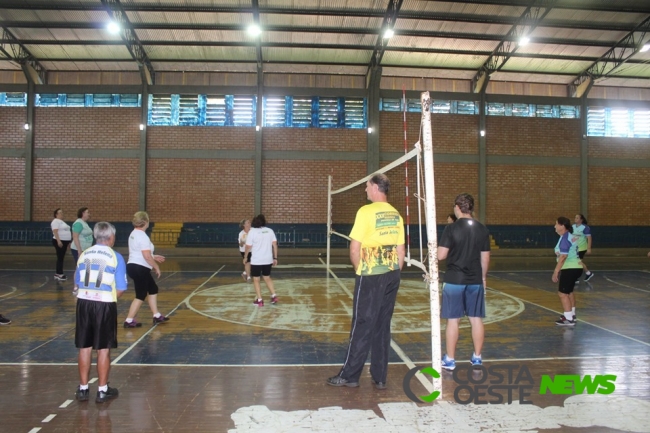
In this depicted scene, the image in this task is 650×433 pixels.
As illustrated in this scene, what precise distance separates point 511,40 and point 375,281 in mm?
18959

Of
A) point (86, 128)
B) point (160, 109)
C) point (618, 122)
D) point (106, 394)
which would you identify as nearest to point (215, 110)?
point (160, 109)

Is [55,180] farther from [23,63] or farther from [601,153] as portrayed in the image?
[601,153]

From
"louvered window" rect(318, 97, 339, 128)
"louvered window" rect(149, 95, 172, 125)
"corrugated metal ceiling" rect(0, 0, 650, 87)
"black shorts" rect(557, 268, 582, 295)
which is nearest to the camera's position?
"black shorts" rect(557, 268, 582, 295)

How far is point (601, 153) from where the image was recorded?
77.3 ft

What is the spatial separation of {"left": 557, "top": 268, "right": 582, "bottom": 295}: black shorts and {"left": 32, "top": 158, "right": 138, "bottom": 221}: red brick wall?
777 inches

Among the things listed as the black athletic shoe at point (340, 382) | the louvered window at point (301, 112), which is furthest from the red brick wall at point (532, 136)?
the black athletic shoe at point (340, 382)

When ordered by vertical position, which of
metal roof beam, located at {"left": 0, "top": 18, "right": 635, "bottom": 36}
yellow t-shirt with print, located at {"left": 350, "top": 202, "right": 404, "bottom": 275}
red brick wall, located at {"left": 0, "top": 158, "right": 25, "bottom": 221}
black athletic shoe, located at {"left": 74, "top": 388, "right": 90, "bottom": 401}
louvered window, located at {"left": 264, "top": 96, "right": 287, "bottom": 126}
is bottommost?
black athletic shoe, located at {"left": 74, "top": 388, "right": 90, "bottom": 401}

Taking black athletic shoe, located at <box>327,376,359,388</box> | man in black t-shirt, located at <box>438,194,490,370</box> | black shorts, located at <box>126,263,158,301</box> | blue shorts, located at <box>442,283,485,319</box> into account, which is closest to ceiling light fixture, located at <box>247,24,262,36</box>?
black shorts, located at <box>126,263,158,301</box>

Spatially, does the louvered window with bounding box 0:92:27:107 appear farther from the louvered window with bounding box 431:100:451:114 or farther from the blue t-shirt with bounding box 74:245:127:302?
the blue t-shirt with bounding box 74:245:127:302

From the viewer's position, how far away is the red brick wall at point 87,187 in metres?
21.8

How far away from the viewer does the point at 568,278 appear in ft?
24.3

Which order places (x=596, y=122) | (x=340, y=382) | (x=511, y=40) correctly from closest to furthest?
1. (x=340, y=382)
2. (x=511, y=40)
3. (x=596, y=122)

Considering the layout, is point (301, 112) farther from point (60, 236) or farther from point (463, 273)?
point (463, 273)

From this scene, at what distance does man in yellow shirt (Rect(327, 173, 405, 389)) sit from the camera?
4410 mm
